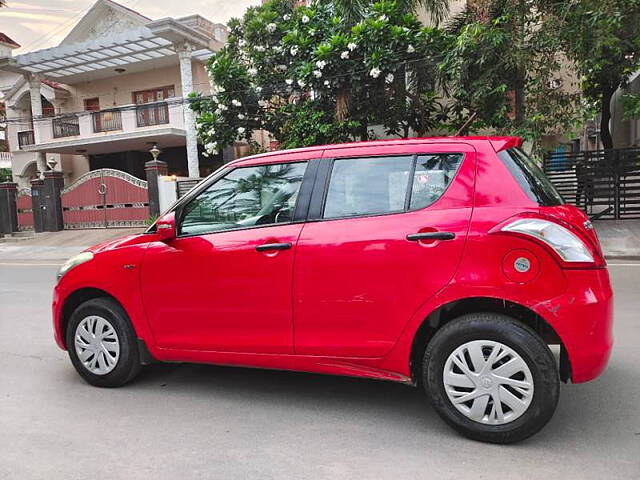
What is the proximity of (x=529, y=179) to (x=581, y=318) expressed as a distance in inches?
33.0

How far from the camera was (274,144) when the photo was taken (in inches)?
736

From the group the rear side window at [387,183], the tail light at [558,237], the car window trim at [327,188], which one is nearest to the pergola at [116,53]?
the car window trim at [327,188]

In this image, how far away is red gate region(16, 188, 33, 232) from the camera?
22672 millimetres

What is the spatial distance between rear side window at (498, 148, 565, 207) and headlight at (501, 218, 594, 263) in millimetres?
171

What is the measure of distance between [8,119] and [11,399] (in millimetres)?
27532

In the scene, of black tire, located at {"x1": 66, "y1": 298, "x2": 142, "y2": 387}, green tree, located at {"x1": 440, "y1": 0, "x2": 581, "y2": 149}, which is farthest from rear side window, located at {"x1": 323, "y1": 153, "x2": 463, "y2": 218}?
green tree, located at {"x1": 440, "y1": 0, "x2": 581, "y2": 149}

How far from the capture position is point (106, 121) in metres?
24.2

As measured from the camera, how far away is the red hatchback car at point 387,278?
9.61ft

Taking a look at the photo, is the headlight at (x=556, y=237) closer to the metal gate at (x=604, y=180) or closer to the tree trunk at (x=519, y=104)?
the tree trunk at (x=519, y=104)

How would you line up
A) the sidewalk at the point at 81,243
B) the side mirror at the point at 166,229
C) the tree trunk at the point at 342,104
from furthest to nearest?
the tree trunk at the point at 342,104
the sidewalk at the point at 81,243
the side mirror at the point at 166,229

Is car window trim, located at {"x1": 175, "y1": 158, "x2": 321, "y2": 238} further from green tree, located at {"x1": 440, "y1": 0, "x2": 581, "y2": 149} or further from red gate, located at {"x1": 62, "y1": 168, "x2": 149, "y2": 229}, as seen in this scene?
red gate, located at {"x1": 62, "y1": 168, "x2": 149, "y2": 229}

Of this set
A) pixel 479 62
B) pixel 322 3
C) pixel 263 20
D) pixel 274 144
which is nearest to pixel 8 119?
pixel 274 144

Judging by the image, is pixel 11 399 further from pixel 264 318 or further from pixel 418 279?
pixel 418 279

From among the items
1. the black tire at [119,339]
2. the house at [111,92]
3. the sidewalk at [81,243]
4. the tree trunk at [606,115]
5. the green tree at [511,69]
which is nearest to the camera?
the black tire at [119,339]
